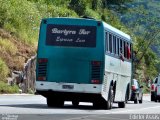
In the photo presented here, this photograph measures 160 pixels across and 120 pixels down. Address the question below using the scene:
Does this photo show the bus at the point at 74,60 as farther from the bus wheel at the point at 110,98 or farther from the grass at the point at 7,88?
the grass at the point at 7,88

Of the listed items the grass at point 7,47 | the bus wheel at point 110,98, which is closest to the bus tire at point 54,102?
the bus wheel at point 110,98

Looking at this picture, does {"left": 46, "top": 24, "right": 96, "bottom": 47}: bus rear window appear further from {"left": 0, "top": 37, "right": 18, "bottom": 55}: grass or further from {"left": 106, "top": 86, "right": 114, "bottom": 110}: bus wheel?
{"left": 0, "top": 37, "right": 18, "bottom": 55}: grass

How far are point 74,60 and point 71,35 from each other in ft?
3.25

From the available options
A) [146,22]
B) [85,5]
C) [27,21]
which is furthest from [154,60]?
[27,21]

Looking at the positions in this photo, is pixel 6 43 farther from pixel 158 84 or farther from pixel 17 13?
pixel 158 84

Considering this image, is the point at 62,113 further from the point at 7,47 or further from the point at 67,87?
the point at 7,47

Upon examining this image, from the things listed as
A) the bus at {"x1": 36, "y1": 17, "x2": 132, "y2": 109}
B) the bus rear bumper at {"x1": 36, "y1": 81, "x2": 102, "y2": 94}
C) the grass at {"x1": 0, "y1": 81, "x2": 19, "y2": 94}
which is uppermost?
the bus at {"x1": 36, "y1": 17, "x2": 132, "y2": 109}

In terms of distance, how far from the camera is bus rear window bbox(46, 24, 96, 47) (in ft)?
83.3

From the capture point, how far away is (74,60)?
25188 millimetres

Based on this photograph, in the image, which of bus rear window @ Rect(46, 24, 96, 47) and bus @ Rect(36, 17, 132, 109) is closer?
bus @ Rect(36, 17, 132, 109)

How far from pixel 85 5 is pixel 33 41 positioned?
78.0ft

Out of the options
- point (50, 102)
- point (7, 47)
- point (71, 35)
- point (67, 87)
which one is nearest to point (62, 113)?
point (67, 87)

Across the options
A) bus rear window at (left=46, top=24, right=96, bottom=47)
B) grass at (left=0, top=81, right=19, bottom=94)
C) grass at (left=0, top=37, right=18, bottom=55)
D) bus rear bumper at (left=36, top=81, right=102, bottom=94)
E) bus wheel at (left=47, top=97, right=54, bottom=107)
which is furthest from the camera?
grass at (left=0, top=37, right=18, bottom=55)

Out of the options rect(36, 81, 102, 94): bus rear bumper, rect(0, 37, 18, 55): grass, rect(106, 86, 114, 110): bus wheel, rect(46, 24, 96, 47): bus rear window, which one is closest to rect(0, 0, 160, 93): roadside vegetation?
rect(0, 37, 18, 55): grass
